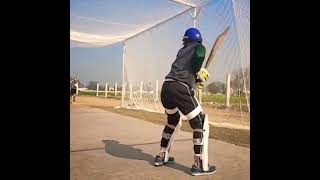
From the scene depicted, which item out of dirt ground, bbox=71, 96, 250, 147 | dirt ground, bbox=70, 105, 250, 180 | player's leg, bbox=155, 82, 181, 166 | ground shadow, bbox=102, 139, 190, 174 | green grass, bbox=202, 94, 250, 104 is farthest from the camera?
green grass, bbox=202, 94, 250, 104

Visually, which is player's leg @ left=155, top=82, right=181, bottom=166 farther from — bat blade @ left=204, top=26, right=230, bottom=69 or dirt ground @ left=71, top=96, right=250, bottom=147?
bat blade @ left=204, top=26, right=230, bottom=69

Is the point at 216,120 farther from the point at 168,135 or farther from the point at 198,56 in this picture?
the point at 198,56

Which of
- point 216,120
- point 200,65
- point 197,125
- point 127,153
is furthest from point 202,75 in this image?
point 216,120

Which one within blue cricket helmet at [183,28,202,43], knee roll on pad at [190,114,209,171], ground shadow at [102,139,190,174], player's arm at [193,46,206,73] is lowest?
ground shadow at [102,139,190,174]

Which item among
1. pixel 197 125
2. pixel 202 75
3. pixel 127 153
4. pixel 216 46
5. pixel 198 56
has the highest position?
pixel 216 46

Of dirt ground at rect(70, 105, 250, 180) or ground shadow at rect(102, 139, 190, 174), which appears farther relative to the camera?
ground shadow at rect(102, 139, 190, 174)

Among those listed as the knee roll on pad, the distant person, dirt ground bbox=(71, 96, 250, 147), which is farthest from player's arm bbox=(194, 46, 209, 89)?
the distant person

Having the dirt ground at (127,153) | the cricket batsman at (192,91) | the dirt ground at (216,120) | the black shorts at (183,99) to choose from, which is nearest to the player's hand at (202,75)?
the cricket batsman at (192,91)

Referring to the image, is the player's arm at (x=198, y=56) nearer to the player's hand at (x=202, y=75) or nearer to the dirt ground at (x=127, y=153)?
the player's hand at (x=202, y=75)
